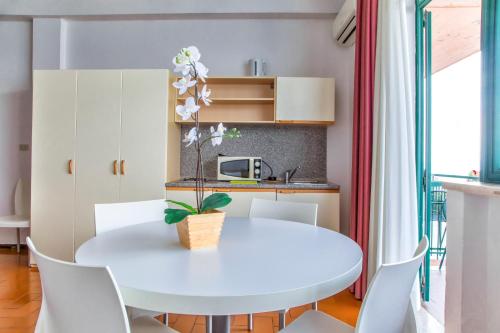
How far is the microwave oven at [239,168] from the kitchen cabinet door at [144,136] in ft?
1.86

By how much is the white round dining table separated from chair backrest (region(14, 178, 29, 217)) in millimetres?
2890

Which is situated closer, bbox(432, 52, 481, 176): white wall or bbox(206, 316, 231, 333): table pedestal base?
bbox(206, 316, 231, 333): table pedestal base

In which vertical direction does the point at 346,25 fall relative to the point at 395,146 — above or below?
above

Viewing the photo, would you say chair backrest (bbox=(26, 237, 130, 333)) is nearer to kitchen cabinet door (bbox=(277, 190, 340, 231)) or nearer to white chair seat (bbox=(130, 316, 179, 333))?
white chair seat (bbox=(130, 316, 179, 333))

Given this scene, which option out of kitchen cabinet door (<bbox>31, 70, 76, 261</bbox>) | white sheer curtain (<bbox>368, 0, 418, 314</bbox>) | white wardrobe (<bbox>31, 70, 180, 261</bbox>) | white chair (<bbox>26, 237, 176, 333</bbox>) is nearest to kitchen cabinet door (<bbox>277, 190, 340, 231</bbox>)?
white sheer curtain (<bbox>368, 0, 418, 314</bbox>)

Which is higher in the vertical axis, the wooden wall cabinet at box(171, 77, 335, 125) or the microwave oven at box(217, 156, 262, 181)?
the wooden wall cabinet at box(171, 77, 335, 125)

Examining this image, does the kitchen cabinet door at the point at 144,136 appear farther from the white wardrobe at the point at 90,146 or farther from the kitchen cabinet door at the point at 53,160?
the kitchen cabinet door at the point at 53,160

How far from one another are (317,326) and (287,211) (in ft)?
2.69

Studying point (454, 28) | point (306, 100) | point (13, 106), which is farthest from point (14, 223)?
point (454, 28)

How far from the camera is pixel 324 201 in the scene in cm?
288

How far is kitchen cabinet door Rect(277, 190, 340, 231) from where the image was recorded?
9.41 feet

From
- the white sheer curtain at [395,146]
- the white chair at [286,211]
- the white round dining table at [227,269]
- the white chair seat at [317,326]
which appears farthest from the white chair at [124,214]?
the white sheer curtain at [395,146]

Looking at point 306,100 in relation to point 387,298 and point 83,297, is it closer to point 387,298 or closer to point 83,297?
point 387,298

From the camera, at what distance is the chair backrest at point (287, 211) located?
186 centimetres
